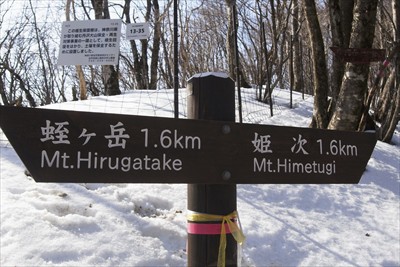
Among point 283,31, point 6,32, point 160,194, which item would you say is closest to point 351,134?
point 160,194

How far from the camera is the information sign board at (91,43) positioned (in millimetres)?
4965

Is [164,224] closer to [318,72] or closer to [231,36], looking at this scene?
[318,72]

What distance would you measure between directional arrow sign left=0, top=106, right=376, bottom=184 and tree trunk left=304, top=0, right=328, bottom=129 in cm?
566

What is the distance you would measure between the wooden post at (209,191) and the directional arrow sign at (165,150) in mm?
70

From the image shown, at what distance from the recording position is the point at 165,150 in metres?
1.69

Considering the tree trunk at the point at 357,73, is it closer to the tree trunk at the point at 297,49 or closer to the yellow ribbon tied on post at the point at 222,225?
the yellow ribbon tied on post at the point at 222,225

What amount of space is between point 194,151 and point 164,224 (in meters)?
2.56

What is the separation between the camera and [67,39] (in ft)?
16.7

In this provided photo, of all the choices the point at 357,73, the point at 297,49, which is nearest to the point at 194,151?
the point at 357,73

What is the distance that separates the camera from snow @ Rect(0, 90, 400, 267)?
346cm

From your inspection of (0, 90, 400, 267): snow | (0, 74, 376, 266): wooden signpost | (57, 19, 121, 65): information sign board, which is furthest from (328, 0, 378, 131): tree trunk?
(0, 74, 376, 266): wooden signpost

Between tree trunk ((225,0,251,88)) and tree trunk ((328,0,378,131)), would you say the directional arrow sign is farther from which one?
tree trunk ((225,0,251,88))

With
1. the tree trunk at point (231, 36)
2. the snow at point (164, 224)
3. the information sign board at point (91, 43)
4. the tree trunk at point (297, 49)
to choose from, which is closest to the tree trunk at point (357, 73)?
the snow at point (164, 224)

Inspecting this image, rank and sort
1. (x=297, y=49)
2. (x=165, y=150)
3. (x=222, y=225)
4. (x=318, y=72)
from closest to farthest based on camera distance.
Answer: (x=165, y=150), (x=222, y=225), (x=318, y=72), (x=297, y=49)
